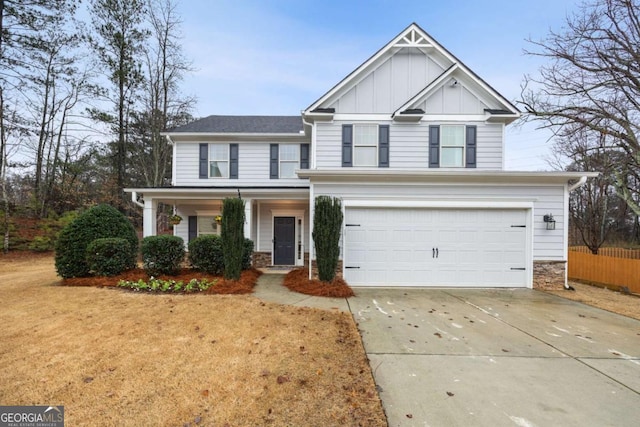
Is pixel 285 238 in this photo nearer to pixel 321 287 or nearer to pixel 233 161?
pixel 233 161

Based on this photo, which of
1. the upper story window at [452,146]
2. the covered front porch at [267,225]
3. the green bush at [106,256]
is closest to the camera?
the green bush at [106,256]

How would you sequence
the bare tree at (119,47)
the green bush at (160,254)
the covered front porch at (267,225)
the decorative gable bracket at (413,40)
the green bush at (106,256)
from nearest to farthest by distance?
1. the green bush at (106,256)
2. the green bush at (160,254)
3. the decorative gable bracket at (413,40)
4. the covered front porch at (267,225)
5. the bare tree at (119,47)

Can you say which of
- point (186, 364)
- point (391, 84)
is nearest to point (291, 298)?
point (186, 364)

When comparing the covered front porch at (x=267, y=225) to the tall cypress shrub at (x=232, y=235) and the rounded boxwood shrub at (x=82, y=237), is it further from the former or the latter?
the tall cypress shrub at (x=232, y=235)

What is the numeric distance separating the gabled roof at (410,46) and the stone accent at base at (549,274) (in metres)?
4.91

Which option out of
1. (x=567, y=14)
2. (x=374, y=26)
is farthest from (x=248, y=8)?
(x=567, y=14)

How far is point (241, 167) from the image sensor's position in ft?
39.2

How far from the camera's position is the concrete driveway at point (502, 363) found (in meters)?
2.65

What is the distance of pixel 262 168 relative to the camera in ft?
39.2

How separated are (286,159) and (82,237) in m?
7.18

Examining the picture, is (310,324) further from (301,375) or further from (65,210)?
(65,210)

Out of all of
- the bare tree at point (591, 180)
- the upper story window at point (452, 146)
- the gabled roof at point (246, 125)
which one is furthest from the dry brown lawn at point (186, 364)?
the bare tree at point (591, 180)

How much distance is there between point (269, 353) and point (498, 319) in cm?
436

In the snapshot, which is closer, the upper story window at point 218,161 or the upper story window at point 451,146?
the upper story window at point 451,146
